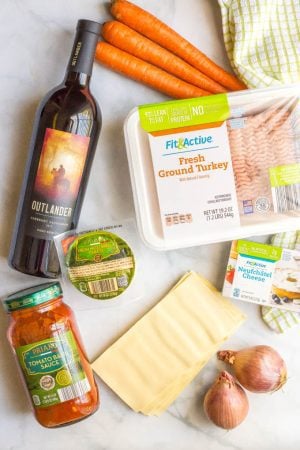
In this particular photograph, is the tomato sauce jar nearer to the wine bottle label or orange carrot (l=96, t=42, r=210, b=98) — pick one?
the wine bottle label

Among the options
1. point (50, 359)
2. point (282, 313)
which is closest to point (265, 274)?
point (282, 313)

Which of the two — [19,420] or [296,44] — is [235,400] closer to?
[19,420]

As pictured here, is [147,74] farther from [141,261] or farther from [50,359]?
[50,359]

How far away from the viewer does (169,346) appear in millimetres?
1030

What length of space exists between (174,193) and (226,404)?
41cm

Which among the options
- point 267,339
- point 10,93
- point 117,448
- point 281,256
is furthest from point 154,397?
point 10,93

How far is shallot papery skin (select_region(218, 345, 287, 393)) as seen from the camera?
38.9 inches

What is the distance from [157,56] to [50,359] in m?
0.60

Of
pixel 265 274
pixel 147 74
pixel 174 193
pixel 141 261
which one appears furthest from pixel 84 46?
pixel 265 274

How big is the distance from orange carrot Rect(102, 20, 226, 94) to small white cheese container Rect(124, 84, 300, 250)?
85 millimetres

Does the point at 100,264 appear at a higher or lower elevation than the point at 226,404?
higher

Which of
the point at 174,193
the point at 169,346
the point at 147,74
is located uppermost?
the point at 147,74

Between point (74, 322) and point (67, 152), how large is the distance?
330mm

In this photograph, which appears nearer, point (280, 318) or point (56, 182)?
point (56, 182)
